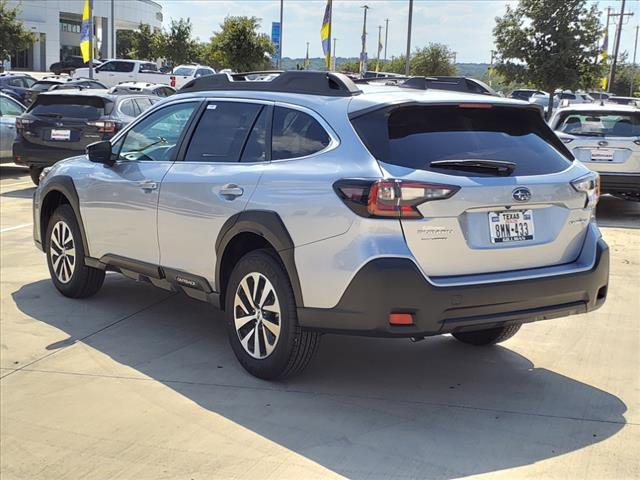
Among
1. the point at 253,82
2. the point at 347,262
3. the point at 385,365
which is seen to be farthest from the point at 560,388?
the point at 253,82

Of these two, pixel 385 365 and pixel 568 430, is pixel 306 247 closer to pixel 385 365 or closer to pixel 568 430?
pixel 385 365

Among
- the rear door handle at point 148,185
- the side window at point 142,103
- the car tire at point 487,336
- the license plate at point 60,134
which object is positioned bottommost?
the car tire at point 487,336

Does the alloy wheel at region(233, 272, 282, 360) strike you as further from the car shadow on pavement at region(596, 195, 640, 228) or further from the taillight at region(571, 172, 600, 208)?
the car shadow on pavement at region(596, 195, 640, 228)

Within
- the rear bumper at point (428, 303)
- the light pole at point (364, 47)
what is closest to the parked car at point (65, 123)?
the rear bumper at point (428, 303)

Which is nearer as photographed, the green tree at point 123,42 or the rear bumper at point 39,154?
the rear bumper at point 39,154

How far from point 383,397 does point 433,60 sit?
52.0 metres

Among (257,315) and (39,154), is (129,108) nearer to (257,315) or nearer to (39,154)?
(39,154)

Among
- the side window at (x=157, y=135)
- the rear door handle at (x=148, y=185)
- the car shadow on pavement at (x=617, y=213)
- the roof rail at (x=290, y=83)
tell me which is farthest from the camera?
the car shadow on pavement at (x=617, y=213)

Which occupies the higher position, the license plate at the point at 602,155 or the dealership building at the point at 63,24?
the dealership building at the point at 63,24

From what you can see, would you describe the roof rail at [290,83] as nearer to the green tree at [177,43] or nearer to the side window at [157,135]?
the side window at [157,135]

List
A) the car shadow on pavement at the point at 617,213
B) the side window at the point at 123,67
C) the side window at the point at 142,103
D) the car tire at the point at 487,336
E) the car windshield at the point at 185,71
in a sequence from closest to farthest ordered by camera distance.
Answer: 1. the car tire at the point at 487,336
2. the car shadow on pavement at the point at 617,213
3. the side window at the point at 142,103
4. the side window at the point at 123,67
5. the car windshield at the point at 185,71

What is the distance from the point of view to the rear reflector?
402cm

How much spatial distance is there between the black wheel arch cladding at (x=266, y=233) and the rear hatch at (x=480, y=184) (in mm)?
706

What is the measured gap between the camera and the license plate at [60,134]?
12414 millimetres
